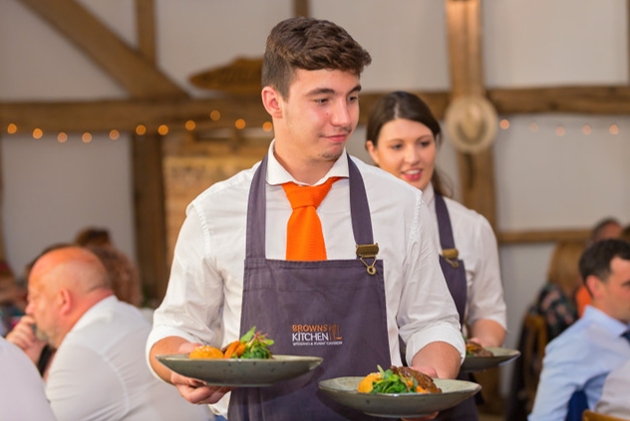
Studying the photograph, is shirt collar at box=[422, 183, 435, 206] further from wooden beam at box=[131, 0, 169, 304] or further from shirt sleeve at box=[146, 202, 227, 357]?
wooden beam at box=[131, 0, 169, 304]

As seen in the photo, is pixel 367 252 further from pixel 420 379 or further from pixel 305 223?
pixel 420 379

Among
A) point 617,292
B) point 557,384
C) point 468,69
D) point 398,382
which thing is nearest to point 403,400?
point 398,382

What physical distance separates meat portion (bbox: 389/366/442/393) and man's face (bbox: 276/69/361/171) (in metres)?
0.43

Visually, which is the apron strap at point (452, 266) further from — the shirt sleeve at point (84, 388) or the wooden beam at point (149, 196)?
the wooden beam at point (149, 196)

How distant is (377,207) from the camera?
6.83ft

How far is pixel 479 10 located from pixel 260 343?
20.0 feet

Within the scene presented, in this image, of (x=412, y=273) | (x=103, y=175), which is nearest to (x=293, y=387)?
(x=412, y=273)

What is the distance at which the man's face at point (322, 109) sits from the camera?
1.90 meters

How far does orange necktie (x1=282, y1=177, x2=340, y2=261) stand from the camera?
2.03m

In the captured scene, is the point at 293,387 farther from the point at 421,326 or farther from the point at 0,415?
the point at 0,415

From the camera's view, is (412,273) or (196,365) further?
(412,273)

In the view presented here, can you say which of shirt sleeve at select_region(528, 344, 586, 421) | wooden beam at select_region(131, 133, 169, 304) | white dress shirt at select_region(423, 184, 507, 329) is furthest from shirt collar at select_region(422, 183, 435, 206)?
wooden beam at select_region(131, 133, 169, 304)

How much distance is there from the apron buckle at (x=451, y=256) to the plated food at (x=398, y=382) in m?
1.18

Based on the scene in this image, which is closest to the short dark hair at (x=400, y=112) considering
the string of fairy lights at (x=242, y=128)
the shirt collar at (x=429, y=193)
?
the shirt collar at (x=429, y=193)
